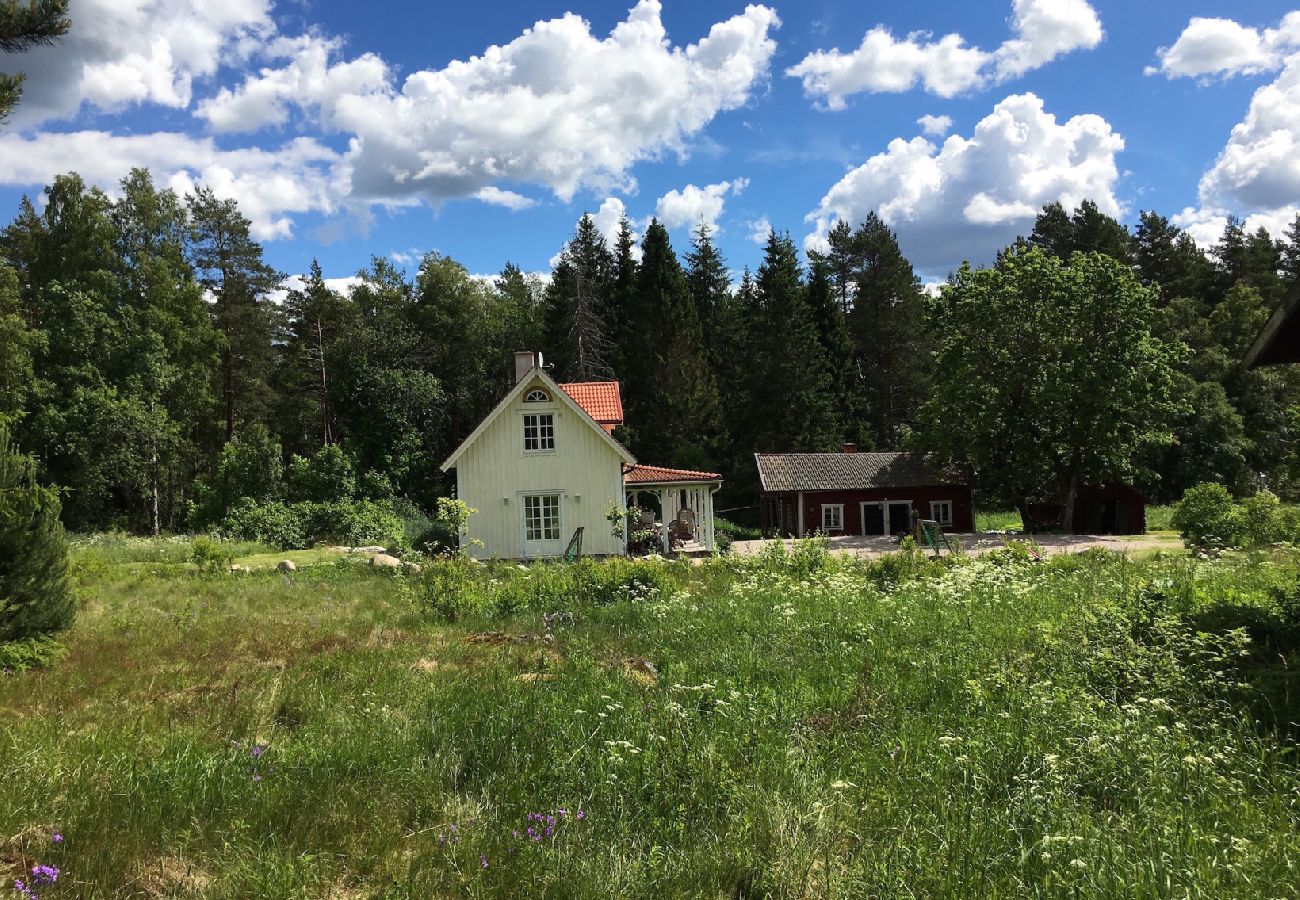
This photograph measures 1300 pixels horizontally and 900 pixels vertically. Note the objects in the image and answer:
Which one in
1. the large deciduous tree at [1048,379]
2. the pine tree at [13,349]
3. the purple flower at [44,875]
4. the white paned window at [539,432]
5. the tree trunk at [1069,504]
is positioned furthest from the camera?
the pine tree at [13,349]

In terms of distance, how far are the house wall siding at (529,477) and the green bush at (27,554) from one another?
1609cm

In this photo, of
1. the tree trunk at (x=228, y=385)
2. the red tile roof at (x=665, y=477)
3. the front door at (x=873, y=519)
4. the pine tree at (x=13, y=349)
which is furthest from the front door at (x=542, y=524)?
the tree trunk at (x=228, y=385)

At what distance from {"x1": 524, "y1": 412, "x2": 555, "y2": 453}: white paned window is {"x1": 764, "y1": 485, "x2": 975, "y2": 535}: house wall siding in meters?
14.0

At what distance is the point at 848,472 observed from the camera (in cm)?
3378

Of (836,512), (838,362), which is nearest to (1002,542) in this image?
(836,512)

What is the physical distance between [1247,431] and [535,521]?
133 feet

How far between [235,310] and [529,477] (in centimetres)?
2701

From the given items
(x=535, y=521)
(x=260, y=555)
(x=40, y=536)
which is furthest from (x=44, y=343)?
(x=40, y=536)

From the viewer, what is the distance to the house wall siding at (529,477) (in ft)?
78.1

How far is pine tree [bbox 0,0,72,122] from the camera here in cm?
666

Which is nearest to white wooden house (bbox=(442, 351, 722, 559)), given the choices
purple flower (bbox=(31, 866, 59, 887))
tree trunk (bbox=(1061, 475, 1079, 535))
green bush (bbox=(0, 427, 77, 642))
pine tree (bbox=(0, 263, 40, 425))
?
green bush (bbox=(0, 427, 77, 642))

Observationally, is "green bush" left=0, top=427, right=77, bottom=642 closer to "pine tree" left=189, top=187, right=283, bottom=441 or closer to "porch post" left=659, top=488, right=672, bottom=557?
"porch post" left=659, top=488, right=672, bottom=557

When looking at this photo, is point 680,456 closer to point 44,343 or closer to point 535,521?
point 535,521

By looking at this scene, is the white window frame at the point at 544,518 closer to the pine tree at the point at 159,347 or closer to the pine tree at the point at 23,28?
the pine tree at the point at 23,28
